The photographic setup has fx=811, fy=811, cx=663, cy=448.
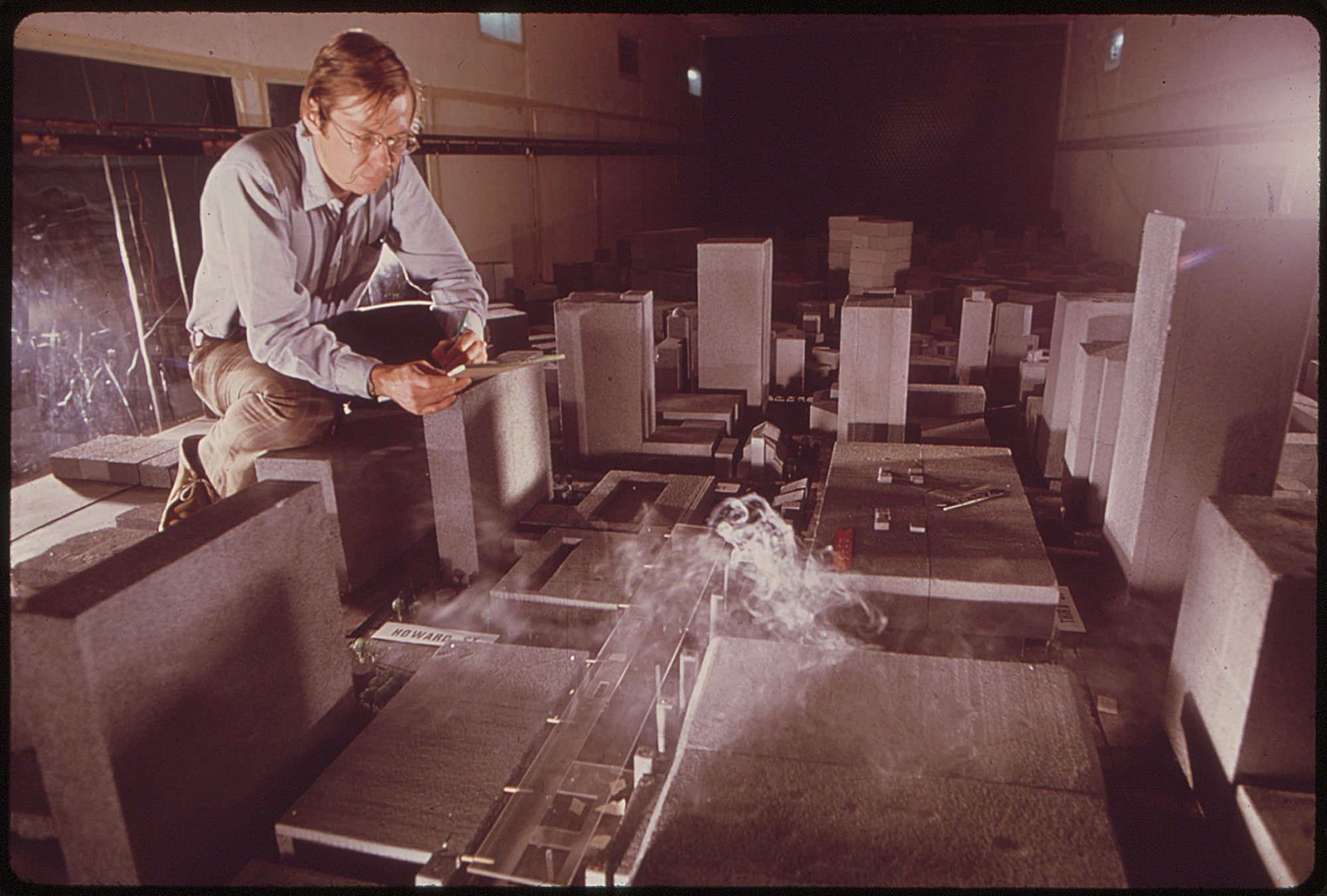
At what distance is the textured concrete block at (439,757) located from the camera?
1720 millimetres

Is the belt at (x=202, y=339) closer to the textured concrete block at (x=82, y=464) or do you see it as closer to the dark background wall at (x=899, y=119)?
the textured concrete block at (x=82, y=464)

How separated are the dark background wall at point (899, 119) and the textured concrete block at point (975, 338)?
11.2 metres

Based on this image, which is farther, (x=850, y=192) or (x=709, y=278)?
(x=850, y=192)

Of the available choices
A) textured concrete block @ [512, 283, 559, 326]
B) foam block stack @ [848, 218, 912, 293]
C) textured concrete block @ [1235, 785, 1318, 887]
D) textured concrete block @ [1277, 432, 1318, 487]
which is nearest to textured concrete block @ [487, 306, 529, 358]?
textured concrete block @ [512, 283, 559, 326]

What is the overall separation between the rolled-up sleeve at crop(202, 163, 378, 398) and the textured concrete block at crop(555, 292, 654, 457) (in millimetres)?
1487

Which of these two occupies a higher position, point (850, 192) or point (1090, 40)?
point (1090, 40)

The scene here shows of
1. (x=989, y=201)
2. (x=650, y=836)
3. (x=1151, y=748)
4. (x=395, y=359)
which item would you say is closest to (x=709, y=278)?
(x=395, y=359)

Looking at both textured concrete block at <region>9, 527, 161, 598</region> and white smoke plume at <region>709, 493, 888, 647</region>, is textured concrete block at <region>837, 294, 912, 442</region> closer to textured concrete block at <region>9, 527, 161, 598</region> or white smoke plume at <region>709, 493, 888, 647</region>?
white smoke plume at <region>709, 493, 888, 647</region>

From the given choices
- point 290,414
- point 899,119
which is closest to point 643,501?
point 290,414

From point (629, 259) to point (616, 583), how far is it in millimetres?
8068

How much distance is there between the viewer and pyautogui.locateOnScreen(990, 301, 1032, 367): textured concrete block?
568 cm

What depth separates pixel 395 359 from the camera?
3.50 meters

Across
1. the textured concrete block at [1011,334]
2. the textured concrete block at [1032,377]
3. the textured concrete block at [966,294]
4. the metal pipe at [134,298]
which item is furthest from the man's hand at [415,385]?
the textured concrete block at [966,294]

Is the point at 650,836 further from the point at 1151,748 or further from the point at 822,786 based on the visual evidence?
the point at 1151,748
